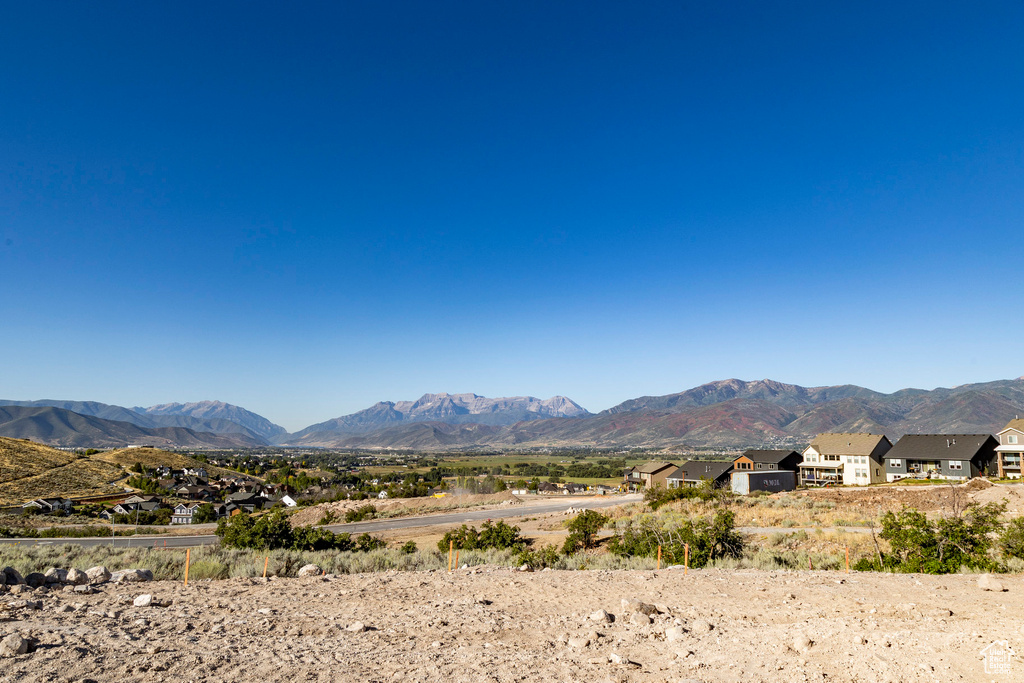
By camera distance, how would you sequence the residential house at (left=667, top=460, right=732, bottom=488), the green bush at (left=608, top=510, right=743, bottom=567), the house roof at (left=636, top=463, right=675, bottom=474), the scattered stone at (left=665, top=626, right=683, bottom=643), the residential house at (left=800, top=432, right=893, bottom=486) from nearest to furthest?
the scattered stone at (left=665, top=626, right=683, bottom=643) → the green bush at (left=608, top=510, right=743, bottom=567) → the residential house at (left=800, top=432, right=893, bottom=486) → the residential house at (left=667, top=460, right=732, bottom=488) → the house roof at (left=636, top=463, right=675, bottom=474)

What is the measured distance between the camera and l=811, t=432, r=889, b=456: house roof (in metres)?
61.6

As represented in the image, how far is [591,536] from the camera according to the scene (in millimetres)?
30953

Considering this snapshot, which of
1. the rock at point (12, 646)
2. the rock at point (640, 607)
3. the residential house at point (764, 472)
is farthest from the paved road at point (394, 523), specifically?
the rock at point (640, 607)

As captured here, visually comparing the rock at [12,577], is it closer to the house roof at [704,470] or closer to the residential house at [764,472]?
the residential house at [764,472]

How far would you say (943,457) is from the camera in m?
55.8

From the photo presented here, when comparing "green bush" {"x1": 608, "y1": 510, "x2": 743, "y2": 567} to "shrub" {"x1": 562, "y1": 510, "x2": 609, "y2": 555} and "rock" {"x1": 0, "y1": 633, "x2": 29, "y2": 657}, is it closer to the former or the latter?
"shrub" {"x1": 562, "y1": 510, "x2": 609, "y2": 555}

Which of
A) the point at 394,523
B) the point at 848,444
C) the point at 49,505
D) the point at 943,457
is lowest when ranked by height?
the point at 49,505

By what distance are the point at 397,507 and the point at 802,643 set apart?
63.8 metres

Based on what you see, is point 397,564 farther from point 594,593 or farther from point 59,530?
point 59,530

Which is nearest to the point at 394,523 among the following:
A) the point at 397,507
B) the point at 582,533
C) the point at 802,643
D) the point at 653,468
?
the point at 397,507

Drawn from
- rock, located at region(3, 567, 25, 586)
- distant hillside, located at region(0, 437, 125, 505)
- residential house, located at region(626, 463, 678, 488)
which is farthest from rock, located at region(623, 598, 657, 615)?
distant hillside, located at region(0, 437, 125, 505)

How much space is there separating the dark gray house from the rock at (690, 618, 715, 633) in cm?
6062

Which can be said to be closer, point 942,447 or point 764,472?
point 942,447

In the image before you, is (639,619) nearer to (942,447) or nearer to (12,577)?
(12,577)
